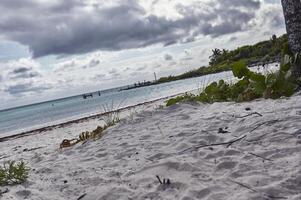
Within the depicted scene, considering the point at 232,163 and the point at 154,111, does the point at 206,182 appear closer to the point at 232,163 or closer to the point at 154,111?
the point at 232,163

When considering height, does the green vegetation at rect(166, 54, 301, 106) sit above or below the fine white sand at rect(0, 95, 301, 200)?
above

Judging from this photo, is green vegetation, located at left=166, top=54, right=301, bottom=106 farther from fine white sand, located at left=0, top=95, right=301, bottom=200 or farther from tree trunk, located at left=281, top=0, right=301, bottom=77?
fine white sand, located at left=0, top=95, right=301, bottom=200

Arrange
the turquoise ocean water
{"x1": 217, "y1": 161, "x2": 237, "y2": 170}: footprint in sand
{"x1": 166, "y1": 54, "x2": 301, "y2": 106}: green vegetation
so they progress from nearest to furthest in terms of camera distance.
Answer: {"x1": 217, "y1": 161, "x2": 237, "y2": 170}: footprint in sand < {"x1": 166, "y1": 54, "x2": 301, "y2": 106}: green vegetation < the turquoise ocean water

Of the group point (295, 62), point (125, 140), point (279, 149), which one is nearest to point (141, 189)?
point (279, 149)

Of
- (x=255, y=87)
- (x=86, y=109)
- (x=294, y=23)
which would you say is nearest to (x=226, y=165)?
(x=255, y=87)

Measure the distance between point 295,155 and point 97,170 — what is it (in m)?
2.35

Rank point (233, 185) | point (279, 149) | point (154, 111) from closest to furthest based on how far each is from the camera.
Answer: point (233, 185) → point (279, 149) → point (154, 111)

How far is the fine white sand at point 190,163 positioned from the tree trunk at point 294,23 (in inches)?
66.7

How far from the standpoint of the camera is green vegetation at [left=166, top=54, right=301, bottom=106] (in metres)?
7.13

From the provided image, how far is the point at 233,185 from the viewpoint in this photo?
3254 millimetres

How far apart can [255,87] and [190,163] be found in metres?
4.14

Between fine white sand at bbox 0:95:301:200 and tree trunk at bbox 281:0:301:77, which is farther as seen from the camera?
tree trunk at bbox 281:0:301:77

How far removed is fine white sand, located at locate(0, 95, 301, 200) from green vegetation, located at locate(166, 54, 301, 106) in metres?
0.64

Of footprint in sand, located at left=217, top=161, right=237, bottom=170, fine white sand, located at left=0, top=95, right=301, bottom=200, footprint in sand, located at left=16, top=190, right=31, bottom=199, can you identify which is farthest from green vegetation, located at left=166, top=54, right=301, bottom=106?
footprint in sand, located at left=16, top=190, right=31, bottom=199
